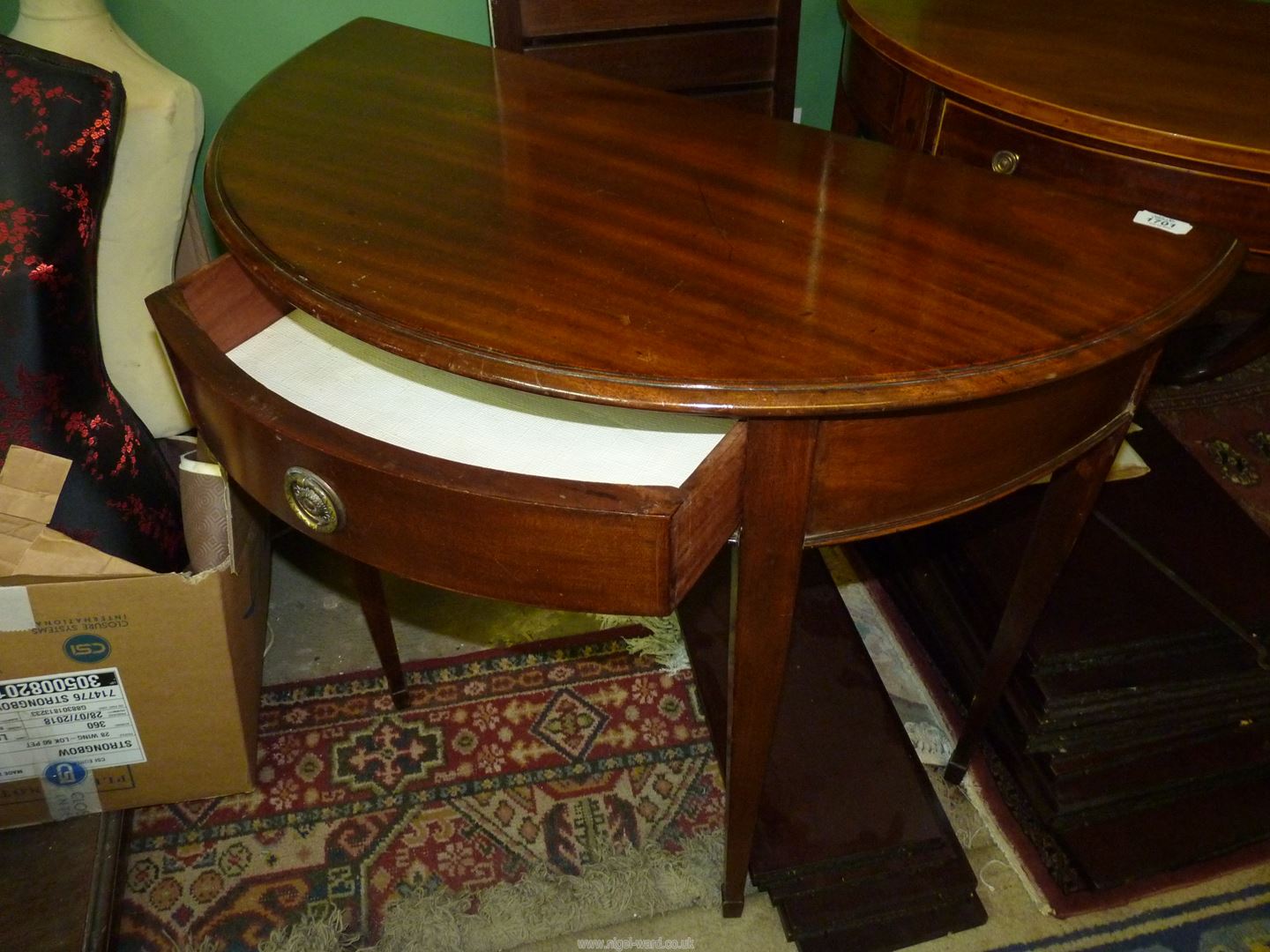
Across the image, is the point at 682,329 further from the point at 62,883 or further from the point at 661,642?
the point at 62,883

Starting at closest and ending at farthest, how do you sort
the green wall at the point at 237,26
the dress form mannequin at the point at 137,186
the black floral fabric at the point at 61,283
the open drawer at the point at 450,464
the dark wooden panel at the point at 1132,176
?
the open drawer at the point at 450,464 → the dark wooden panel at the point at 1132,176 → the black floral fabric at the point at 61,283 → the dress form mannequin at the point at 137,186 → the green wall at the point at 237,26

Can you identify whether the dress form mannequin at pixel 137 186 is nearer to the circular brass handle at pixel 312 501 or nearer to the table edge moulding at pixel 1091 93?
the circular brass handle at pixel 312 501

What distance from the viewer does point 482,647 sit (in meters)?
1.24

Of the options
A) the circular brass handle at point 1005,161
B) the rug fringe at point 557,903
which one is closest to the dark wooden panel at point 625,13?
the circular brass handle at point 1005,161

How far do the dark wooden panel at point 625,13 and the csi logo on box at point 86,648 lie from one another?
73 cm

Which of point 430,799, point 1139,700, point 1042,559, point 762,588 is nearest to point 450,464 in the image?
point 762,588

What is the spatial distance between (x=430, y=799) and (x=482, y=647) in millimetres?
212

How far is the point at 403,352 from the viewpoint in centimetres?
58

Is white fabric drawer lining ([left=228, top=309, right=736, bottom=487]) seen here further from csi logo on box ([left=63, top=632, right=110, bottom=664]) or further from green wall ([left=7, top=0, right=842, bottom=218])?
green wall ([left=7, top=0, right=842, bottom=218])

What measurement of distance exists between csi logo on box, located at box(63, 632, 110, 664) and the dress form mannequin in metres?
0.31

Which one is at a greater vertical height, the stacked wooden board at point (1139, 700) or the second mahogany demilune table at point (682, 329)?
the second mahogany demilune table at point (682, 329)

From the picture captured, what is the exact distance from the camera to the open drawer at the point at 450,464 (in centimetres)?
56

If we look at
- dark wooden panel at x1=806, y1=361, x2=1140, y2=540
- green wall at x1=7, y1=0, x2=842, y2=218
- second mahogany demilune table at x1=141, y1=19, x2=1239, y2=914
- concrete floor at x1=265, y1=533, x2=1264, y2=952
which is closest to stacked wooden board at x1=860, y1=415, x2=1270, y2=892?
concrete floor at x1=265, y1=533, x2=1264, y2=952

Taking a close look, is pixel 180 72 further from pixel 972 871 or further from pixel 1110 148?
pixel 972 871
